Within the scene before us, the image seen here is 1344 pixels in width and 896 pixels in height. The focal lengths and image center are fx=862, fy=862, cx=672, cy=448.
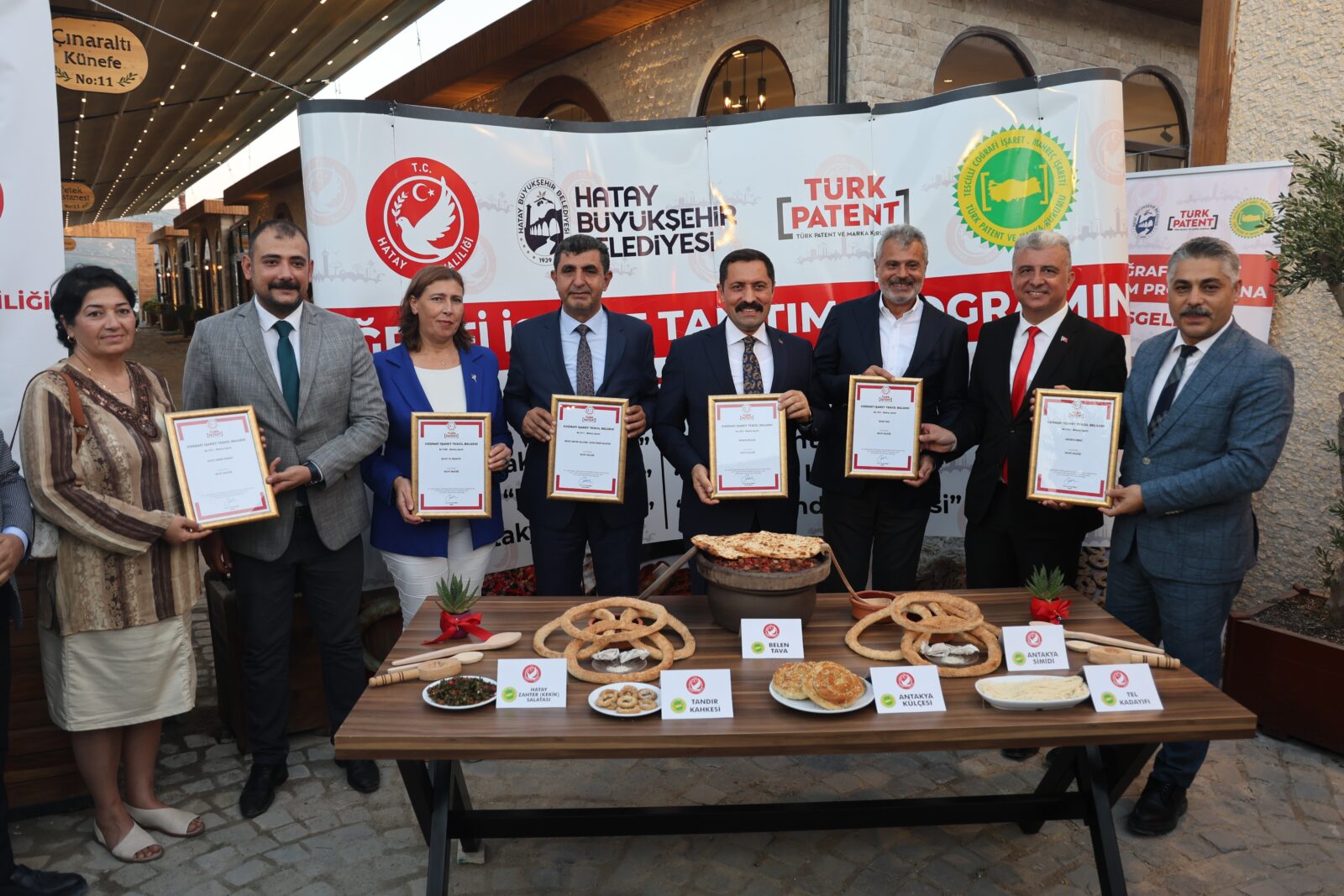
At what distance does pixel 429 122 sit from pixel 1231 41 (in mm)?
4494

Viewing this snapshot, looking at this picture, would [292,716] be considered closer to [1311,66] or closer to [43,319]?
[43,319]

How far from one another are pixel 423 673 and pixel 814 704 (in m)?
1.06

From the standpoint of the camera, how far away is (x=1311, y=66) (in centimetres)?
457

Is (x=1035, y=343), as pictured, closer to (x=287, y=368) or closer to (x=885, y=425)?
(x=885, y=425)

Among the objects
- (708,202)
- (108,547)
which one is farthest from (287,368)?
(708,202)

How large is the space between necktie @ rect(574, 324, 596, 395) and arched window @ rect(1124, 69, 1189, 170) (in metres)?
7.22

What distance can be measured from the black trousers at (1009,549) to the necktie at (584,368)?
180 centimetres

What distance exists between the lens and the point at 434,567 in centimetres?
366

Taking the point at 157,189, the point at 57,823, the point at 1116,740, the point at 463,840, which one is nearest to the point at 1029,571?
the point at 1116,740

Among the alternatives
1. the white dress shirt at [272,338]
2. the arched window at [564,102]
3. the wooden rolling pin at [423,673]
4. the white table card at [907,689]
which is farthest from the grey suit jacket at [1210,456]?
Result: the arched window at [564,102]

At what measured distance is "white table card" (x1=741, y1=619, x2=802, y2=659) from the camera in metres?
2.45

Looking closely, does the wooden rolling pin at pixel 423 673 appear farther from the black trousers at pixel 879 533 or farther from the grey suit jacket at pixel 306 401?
the black trousers at pixel 879 533

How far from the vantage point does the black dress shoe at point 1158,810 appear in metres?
3.23

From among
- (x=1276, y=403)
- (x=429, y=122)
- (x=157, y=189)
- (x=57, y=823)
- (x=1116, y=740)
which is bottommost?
(x=57, y=823)
